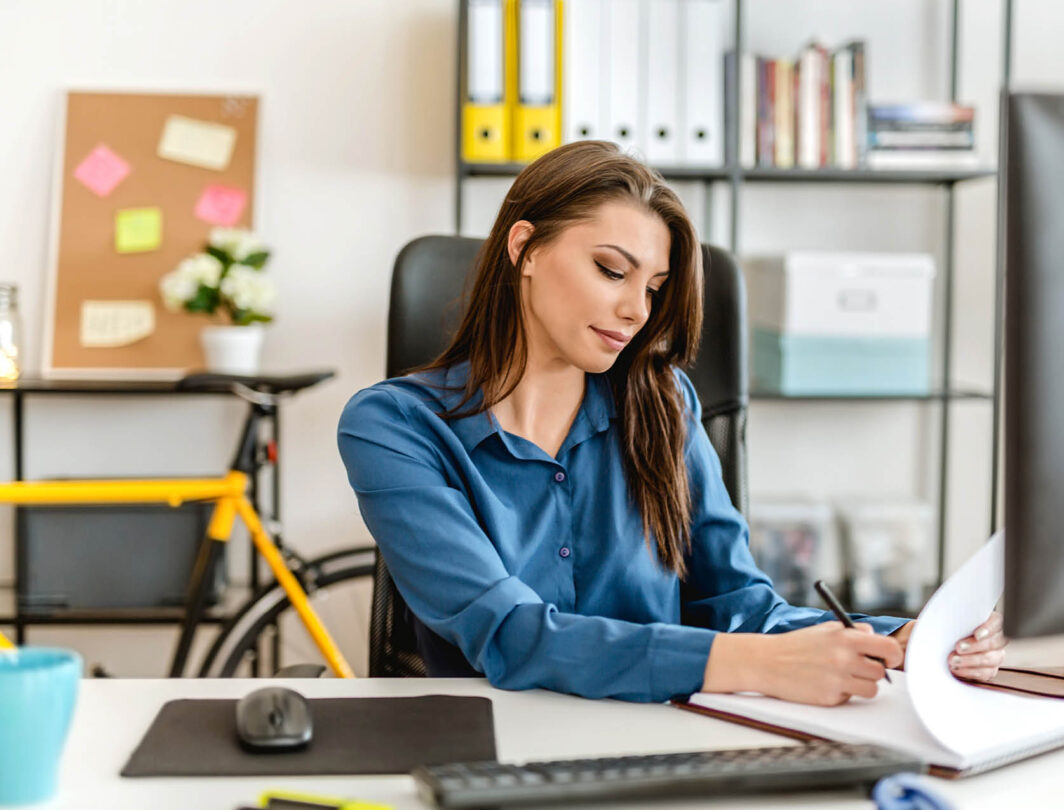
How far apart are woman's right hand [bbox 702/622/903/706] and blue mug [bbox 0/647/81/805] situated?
0.51 m

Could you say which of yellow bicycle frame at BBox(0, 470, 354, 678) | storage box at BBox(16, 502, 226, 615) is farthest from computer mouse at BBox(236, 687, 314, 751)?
storage box at BBox(16, 502, 226, 615)

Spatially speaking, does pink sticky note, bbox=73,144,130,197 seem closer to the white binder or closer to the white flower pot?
the white flower pot

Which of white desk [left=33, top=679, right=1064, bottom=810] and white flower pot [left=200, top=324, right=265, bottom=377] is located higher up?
white flower pot [left=200, top=324, right=265, bottom=377]

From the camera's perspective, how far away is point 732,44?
267cm

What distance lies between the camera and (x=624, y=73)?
238 centimetres

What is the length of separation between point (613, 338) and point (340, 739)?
0.59 metres

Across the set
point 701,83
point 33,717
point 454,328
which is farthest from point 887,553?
point 33,717

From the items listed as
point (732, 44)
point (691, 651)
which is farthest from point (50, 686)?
point (732, 44)

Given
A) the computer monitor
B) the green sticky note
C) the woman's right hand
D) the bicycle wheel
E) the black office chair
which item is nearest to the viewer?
the computer monitor

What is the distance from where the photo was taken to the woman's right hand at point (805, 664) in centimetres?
95

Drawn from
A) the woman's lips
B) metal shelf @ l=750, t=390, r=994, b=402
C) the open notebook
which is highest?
→ the woman's lips

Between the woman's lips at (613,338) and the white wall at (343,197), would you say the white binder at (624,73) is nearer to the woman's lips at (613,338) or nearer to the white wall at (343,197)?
the white wall at (343,197)

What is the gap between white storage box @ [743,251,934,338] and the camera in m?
2.44

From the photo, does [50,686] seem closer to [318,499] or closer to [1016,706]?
[1016,706]
